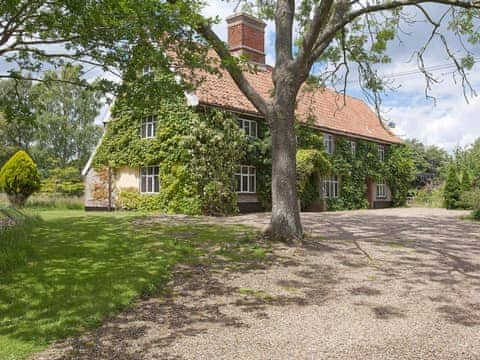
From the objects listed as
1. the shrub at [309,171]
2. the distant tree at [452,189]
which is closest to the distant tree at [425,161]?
the distant tree at [452,189]

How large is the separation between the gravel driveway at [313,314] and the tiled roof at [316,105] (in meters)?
7.76

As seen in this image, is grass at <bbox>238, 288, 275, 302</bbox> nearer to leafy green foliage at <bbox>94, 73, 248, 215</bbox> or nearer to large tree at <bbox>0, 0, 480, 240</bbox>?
large tree at <bbox>0, 0, 480, 240</bbox>

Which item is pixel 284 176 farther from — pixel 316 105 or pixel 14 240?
pixel 316 105

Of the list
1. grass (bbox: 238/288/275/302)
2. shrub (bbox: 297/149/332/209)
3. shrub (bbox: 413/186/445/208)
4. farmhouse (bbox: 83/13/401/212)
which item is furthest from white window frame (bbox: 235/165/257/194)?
shrub (bbox: 413/186/445/208)

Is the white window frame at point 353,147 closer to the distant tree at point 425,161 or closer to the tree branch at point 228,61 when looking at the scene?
the tree branch at point 228,61

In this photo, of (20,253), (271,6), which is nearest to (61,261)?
(20,253)

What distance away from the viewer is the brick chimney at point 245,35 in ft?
78.5

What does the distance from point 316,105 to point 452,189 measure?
33.2 ft

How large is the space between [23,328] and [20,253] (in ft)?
11.3

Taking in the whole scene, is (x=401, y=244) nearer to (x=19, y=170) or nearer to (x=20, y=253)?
(x=20, y=253)

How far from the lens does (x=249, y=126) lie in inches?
858

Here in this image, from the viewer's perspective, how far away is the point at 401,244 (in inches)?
407

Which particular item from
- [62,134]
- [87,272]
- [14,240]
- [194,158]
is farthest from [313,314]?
[62,134]

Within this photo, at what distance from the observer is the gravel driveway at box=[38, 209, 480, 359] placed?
4.38m
